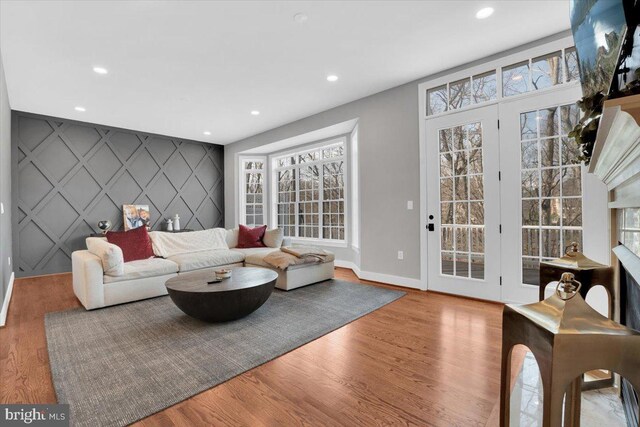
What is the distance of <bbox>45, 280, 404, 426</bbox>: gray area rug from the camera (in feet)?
5.38

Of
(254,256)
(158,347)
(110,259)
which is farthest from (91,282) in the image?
(254,256)

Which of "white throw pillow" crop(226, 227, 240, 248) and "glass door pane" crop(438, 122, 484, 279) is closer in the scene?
"glass door pane" crop(438, 122, 484, 279)

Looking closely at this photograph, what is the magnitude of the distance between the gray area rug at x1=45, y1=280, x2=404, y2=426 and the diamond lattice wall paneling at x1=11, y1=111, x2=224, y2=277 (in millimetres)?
2874

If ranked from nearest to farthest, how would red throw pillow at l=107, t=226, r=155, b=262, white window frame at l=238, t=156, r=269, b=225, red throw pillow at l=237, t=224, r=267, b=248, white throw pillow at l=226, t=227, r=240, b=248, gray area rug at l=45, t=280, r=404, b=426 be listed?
gray area rug at l=45, t=280, r=404, b=426, red throw pillow at l=107, t=226, r=155, b=262, red throw pillow at l=237, t=224, r=267, b=248, white throw pillow at l=226, t=227, r=240, b=248, white window frame at l=238, t=156, r=269, b=225

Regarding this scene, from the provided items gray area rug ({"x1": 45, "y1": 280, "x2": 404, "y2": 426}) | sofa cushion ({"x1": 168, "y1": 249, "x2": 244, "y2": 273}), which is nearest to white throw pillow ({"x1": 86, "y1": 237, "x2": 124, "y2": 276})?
gray area rug ({"x1": 45, "y1": 280, "x2": 404, "y2": 426})

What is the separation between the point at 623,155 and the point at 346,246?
460 cm

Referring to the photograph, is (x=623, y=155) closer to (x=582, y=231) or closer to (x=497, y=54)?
(x=582, y=231)

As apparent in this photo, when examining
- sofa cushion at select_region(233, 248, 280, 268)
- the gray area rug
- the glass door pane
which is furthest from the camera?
sofa cushion at select_region(233, 248, 280, 268)

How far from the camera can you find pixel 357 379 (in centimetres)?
182

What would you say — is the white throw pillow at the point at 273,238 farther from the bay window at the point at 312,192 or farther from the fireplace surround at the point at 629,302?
the fireplace surround at the point at 629,302

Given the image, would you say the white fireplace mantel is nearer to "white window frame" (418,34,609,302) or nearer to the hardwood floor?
the hardwood floor

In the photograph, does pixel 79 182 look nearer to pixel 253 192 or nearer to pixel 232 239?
pixel 232 239

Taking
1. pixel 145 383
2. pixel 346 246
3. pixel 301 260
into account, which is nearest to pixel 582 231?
pixel 301 260

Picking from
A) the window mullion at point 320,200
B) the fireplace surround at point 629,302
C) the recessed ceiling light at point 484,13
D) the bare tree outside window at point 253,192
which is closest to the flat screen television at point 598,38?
the fireplace surround at point 629,302
